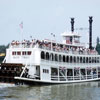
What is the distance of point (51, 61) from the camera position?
4041 centimetres

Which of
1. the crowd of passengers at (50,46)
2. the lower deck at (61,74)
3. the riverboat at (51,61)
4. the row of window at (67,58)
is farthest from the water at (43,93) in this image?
the crowd of passengers at (50,46)

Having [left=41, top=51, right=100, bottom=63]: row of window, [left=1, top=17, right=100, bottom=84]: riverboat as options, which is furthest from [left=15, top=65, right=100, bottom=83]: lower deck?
[left=41, top=51, right=100, bottom=63]: row of window

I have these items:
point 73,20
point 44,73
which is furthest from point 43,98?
point 73,20

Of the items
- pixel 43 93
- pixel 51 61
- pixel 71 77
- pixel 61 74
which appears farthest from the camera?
pixel 71 77

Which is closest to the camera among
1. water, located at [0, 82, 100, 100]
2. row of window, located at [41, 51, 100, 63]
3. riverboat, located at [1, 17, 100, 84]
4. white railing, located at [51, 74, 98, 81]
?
water, located at [0, 82, 100, 100]

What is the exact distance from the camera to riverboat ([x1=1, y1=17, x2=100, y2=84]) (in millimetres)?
38250

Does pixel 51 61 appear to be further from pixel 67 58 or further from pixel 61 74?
pixel 67 58

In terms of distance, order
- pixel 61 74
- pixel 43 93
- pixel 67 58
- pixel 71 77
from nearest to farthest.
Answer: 1. pixel 43 93
2. pixel 61 74
3. pixel 67 58
4. pixel 71 77

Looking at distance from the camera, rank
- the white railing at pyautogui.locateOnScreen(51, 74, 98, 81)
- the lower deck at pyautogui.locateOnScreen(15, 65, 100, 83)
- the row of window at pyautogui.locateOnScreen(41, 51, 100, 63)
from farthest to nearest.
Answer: the white railing at pyautogui.locateOnScreen(51, 74, 98, 81)
the row of window at pyautogui.locateOnScreen(41, 51, 100, 63)
the lower deck at pyautogui.locateOnScreen(15, 65, 100, 83)

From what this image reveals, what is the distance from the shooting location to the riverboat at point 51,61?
38.2 meters

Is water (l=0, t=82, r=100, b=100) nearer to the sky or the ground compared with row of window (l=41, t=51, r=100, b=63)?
nearer to the ground

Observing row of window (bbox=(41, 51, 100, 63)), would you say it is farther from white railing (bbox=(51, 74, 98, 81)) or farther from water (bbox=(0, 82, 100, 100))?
water (bbox=(0, 82, 100, 100))

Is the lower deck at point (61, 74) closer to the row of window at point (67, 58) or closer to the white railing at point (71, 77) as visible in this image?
the white railing at point (71, 77)

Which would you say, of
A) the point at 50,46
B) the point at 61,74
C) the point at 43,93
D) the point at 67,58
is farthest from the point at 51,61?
the point at 43,93
